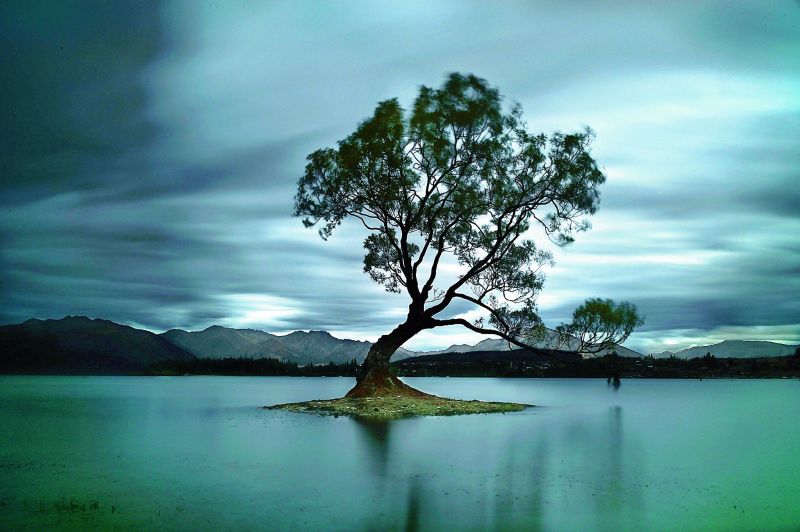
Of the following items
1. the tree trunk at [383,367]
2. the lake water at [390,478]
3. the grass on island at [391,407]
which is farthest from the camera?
the tree trunk at [383,367]

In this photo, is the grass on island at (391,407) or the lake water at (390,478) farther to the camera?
the grass on island at (391,407)

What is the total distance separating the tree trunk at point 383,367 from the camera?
4169cm

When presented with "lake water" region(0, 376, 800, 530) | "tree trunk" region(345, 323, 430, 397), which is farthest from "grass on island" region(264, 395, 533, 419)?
"lake water" region(0, 376, 800, 530)

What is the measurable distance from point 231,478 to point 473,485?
6.43 metres

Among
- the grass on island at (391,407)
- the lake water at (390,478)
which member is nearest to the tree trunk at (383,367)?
the grass on island at (391,407)

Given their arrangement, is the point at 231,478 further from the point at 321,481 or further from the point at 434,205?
the point at 434,205

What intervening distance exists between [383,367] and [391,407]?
492 centimetres

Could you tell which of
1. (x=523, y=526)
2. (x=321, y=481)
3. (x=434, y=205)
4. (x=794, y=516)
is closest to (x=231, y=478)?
(x=321, y=481)

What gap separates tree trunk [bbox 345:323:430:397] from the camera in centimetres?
4169

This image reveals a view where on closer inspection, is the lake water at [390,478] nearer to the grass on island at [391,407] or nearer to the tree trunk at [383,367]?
the grass on island at [391,407]

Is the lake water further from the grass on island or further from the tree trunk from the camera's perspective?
the tree trunk

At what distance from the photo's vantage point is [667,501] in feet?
49.5

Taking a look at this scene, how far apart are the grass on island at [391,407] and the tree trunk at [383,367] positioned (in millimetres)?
1067

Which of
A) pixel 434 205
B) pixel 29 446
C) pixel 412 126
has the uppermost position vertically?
pixel 412 126
